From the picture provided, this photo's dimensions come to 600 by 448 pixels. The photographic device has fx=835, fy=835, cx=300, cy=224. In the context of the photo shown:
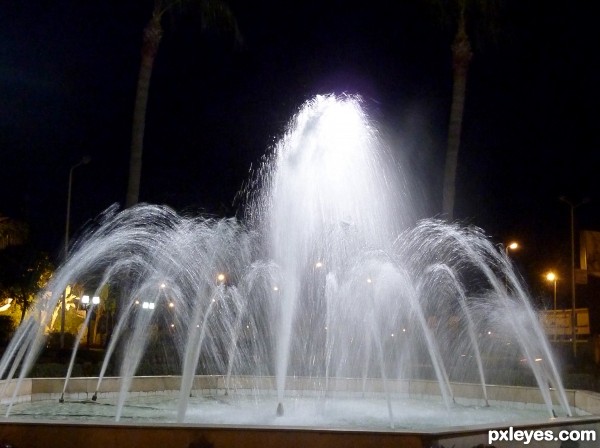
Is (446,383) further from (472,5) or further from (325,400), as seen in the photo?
(472,5)

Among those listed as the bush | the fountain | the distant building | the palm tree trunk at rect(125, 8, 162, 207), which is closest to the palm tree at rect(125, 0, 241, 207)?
the palm tree trunk at rect(125, 8, 162, 207)

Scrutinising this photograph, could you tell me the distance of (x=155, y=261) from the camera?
22.6m

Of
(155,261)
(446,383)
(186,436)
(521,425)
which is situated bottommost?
(186,436)

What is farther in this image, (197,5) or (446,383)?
(197,5)

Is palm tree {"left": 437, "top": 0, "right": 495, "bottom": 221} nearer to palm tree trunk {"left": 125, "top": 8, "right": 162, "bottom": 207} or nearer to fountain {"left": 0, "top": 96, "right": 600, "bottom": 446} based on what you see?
fountain {"left": 0, "top": 96, "right": 600, "bottom": 446}

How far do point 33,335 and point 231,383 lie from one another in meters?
6.57

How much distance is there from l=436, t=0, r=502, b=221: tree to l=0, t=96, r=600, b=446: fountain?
2.11 meters

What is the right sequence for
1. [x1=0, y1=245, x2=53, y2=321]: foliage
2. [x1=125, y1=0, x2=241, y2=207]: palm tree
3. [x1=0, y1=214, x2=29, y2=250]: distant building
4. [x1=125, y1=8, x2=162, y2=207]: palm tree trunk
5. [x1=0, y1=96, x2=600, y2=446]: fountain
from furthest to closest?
[x1=0, y1=245, x2=53, y2=321]: foliage
[x1=0, y1=214, x2=29, y2=250]: distant building
[x1=125, y1=0, x2=241, y2=207]: palm tree
[x1=125, y1=8, x2=162, y2=207]: palm tree trunk
[x1=0, y1=96, x2=600, y2=446]: fountain

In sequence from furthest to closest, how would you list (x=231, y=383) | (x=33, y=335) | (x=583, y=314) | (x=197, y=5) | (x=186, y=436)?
(x=583, y=314), (x=197, y=5), (x=33, y=335), (x=231, y=383), (x=186, y=436)

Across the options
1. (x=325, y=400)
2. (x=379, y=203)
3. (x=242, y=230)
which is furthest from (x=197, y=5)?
(x=325, y=400)

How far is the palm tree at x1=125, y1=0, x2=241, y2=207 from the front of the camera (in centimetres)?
2528

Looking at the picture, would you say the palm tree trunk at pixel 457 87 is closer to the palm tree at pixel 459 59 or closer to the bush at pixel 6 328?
the palm tree at pixel 459 59

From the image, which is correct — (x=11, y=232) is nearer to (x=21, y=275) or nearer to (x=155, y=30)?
(x=21, y=275)

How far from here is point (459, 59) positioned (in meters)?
26.5
